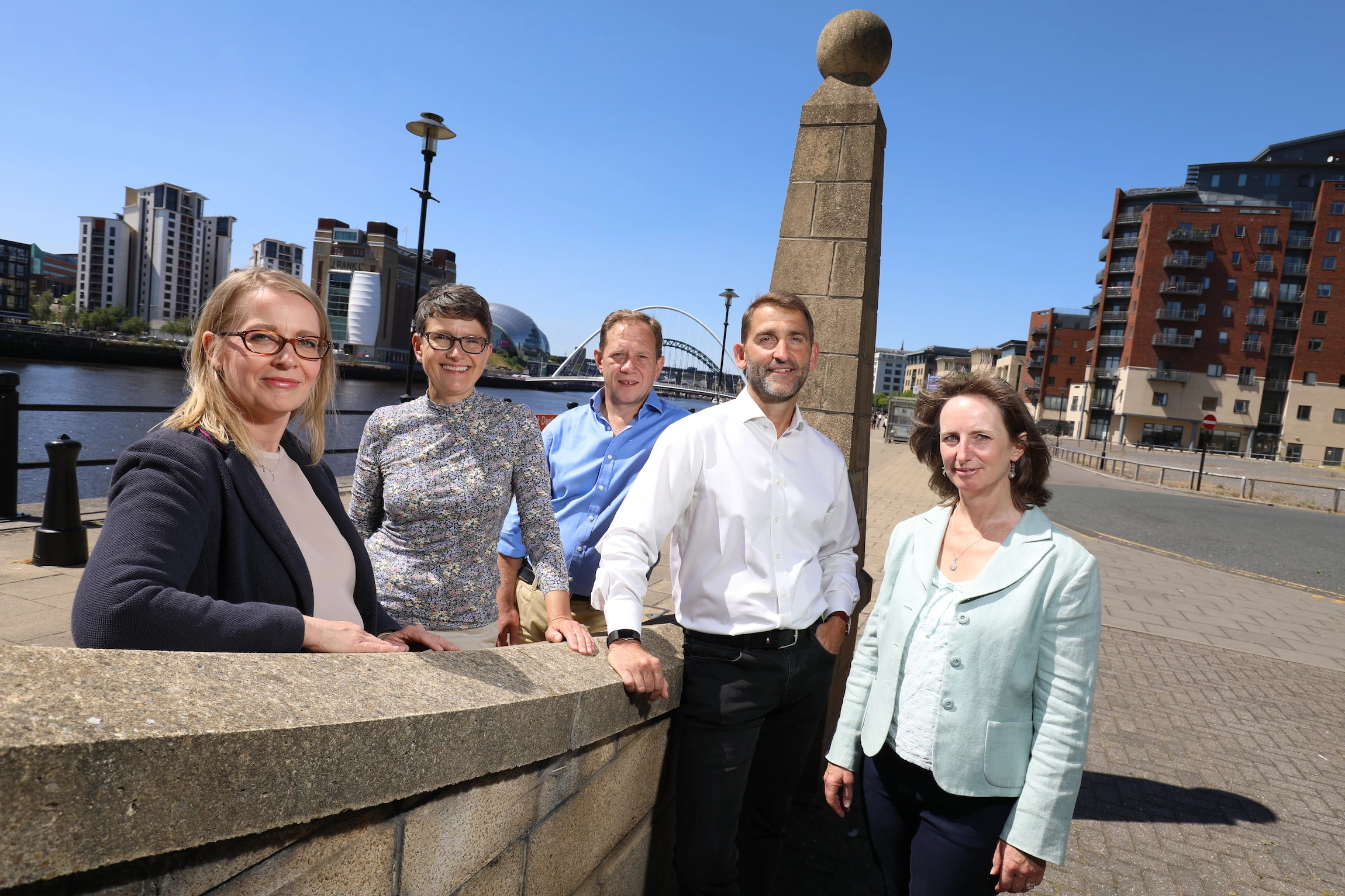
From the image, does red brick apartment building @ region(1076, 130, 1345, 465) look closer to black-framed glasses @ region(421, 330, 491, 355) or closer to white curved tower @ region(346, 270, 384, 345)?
black-framed glasses @ region(421, 330, 491, 355)

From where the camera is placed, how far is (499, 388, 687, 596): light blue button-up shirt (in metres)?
2.91

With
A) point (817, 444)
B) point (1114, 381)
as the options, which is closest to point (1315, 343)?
point (1114, 381)

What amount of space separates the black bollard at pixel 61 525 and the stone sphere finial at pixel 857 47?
5.52m

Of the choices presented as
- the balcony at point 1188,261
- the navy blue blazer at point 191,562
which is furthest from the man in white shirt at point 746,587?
the balcony at point 1188,261

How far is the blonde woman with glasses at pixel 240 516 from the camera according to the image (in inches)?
45.5

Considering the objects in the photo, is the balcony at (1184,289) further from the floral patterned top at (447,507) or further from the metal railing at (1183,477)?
the floral patterned top at (447,507)

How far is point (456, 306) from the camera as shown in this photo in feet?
7.90

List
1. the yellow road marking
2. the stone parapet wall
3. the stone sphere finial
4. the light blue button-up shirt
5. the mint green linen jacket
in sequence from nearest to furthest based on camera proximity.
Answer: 1. the stone parapet wall
2. the mint green linen jacket
3. the light blue button-up shirt
4. the stone sphere finial
5. the yellow road marking

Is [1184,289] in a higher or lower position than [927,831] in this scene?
higher

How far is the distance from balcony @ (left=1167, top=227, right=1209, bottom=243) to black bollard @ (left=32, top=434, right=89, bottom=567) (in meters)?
77.5

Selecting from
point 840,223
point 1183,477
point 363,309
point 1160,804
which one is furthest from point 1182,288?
point 363,309

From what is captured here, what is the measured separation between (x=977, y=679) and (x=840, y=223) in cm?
203

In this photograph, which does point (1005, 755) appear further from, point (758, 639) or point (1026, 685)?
point (758, 639)

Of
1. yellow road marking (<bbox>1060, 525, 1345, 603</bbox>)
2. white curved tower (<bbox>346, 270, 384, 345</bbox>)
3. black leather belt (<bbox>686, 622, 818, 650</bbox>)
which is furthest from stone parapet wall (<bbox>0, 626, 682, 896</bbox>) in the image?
white curved tower (<bbox>346, 270, 384, 345</bbox>)
